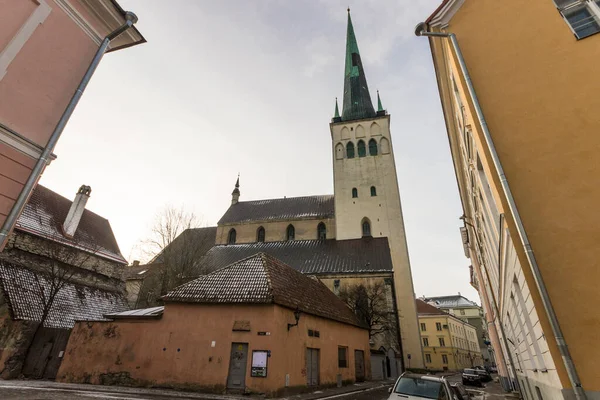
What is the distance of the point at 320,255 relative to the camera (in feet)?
102

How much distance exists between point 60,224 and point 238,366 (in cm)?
1919

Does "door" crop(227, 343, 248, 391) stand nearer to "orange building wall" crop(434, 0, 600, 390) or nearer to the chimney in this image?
"orange building wall" crop(434, 0, 600, 390)

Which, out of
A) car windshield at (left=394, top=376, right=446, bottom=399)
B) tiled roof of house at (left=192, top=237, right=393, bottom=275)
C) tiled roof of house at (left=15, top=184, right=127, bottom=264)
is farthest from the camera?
tiled roof of house at (left=192, top=237, right=393, bottom=275)

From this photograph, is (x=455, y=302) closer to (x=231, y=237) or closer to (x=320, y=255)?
(x=320, y=255)

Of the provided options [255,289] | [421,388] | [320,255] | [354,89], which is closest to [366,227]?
[320,255]

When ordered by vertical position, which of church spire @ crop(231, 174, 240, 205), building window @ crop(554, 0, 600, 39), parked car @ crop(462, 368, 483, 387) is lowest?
parked car @ crop(462, 368, 483, 387)

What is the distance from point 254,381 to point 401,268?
22583 millimetres

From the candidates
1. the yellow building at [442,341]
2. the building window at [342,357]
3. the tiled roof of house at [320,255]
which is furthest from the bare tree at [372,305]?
the yellow building at [442,341]

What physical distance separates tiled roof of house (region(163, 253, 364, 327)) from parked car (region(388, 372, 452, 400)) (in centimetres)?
595

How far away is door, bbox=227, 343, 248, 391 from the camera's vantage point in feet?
37.5

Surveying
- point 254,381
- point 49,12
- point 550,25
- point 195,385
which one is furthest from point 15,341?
point 550,25

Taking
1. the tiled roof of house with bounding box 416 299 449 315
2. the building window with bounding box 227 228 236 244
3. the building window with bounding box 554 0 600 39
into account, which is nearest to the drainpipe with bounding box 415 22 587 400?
the building window with bounding box 554 0 600 39

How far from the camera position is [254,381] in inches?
442

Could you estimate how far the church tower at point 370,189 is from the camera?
28984 millimetres
